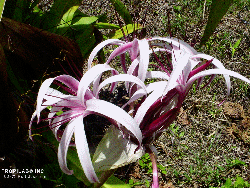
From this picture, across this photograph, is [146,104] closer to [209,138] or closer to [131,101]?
[131,101]

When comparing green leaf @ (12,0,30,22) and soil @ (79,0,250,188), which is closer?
green leaf @ (12,0,30,22)

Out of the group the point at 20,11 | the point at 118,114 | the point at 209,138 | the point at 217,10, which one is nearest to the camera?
the point at 118,114

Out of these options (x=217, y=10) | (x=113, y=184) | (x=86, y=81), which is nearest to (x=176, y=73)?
(x=86, y=81)

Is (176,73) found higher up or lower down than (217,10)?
lower down

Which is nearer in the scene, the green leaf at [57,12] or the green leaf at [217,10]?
the green leaf at [217,10]

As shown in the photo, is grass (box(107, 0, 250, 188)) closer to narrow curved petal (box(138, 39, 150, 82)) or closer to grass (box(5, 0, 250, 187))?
grass (box(5, 0, 250, 187))

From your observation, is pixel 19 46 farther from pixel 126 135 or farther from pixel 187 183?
pixel 187 183

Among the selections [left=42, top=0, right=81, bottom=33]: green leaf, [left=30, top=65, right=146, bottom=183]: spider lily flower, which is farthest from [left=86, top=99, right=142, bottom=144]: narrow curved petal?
[left=42, top=0, right=81, bottom=33]: green leaf

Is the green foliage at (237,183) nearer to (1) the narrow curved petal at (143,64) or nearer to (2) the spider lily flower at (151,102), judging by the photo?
(2) the spider lily flower at (151,102)

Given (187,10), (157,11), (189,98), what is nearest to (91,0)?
(157,11)

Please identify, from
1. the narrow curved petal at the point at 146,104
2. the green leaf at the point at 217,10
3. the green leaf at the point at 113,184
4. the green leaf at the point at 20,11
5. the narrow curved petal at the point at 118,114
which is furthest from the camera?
the green leaf at the point at 20,11

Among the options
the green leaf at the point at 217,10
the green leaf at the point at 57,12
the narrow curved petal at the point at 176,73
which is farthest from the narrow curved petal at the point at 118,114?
the green leaf at the point at 57,12
